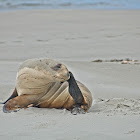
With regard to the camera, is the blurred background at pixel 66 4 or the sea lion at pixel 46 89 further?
the blurred background at pixel 66 4

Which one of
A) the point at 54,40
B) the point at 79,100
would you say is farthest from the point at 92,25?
the point at 79,100

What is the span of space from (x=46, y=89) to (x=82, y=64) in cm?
322

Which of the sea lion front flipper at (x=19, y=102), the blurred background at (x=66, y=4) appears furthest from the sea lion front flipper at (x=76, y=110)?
the blurred background at (x=66, y=4)

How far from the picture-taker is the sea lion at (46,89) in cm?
356

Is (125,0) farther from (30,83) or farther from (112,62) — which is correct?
(30,83)

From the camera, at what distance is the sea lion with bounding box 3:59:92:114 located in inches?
140

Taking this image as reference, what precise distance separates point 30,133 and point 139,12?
12516 mm

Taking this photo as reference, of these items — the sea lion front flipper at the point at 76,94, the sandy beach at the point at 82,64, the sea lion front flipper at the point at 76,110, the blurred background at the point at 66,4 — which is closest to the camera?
the sandy beach at the point at 82,64

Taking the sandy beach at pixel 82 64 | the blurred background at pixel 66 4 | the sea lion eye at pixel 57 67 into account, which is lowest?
the blurred background at pixel 66 4

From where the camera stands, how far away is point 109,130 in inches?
104

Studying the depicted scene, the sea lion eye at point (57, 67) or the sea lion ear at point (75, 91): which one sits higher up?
the sea lion eye at point (57, 67)

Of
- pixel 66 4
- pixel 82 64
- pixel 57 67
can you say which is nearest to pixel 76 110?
pixel 57 67

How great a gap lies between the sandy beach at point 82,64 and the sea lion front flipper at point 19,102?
7 cm

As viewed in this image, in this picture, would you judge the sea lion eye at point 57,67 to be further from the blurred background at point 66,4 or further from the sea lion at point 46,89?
the blurred background at point 66,4
